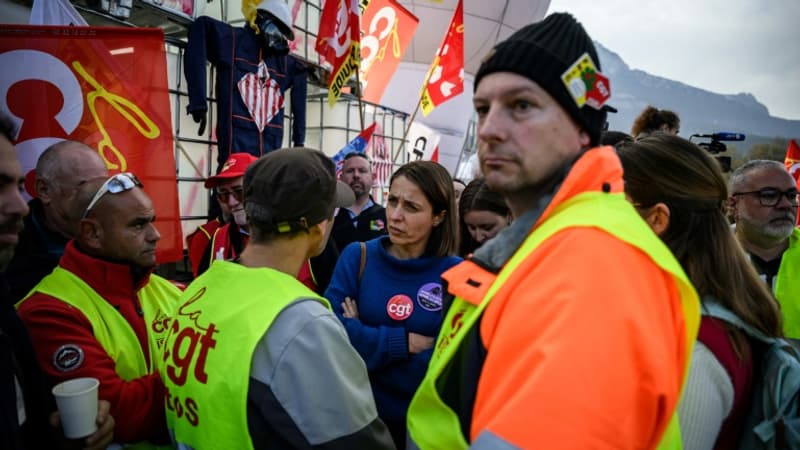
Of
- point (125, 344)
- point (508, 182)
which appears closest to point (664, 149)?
point (508, 182)

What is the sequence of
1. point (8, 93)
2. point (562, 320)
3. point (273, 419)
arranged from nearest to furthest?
point (562, 320), point (273, 419), point (8, 93)

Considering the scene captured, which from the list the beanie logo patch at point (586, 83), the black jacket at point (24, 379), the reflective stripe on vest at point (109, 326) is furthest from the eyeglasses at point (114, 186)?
the beanie logo patch at point (586, 83)

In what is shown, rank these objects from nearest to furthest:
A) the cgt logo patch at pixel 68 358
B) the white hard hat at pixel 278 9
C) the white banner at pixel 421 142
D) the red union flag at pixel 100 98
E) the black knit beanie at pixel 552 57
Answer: the black knit beanie at pixel 552 57 < the cgt logo patch at pixel 68 358 < the red union flag at pixel 100 98 < the white hard hat at pixel 278 9 < the white banner at pixel 421 142

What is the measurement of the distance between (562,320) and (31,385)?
167 centimetres

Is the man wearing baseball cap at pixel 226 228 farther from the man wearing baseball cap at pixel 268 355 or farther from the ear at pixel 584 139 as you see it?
the ear at pixel 584 139

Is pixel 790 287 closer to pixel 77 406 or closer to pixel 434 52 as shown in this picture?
pixel 77 406

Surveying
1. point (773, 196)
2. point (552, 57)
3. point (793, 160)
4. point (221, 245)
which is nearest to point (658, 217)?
point (552, 57)

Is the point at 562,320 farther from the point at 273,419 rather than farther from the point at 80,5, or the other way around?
the point at 80,5

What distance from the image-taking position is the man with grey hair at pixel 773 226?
2.66 m

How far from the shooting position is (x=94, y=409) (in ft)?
4.74

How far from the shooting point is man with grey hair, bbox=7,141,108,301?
7.02 ft

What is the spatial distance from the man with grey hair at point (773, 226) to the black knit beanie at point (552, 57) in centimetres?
222

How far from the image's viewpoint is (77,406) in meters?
1.40

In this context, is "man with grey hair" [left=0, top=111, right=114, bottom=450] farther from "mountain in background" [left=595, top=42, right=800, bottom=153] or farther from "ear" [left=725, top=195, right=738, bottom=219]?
"mountain in background" [left=595, top=42, right=800, bottom=153]
